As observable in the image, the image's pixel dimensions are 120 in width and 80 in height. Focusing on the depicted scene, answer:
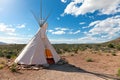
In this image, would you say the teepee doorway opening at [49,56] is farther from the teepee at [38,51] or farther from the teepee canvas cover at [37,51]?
the teepee canvas cover at [37,51]

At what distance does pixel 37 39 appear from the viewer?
1527 centimetres

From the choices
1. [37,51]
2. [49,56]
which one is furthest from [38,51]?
[49,56]

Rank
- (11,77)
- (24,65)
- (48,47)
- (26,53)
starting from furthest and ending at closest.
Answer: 1. (48,47)
2. (26,53)
3. (24,65)
4. (11,77)

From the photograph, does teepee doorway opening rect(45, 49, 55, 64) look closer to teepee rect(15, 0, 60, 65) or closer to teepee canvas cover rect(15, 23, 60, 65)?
teepee rect(15, 0, 60, 65)

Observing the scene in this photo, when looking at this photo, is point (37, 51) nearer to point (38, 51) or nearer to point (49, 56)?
point (38, 51)

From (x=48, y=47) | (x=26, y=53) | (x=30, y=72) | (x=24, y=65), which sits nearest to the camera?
(x=30, y=72)

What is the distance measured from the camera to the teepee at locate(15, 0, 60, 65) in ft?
46.1

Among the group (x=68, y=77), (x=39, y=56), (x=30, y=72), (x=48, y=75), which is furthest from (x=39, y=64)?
(x=68, y=77)

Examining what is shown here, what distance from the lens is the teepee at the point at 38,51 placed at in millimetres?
14039

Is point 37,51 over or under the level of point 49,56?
over

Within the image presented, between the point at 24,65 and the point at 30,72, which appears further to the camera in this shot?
the point at 24,65

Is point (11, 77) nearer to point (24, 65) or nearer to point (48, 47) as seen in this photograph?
point (24, 65)

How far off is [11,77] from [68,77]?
3.38 m

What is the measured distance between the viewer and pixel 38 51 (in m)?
14.5
